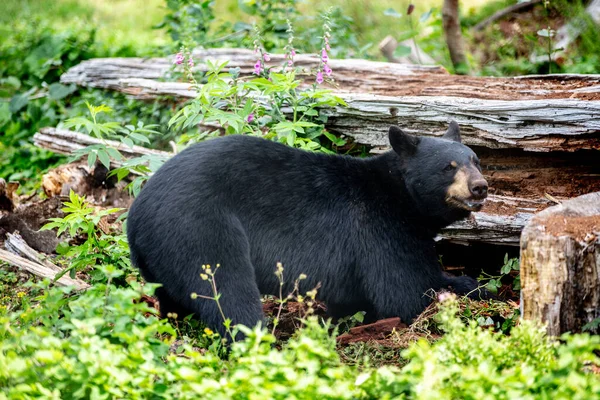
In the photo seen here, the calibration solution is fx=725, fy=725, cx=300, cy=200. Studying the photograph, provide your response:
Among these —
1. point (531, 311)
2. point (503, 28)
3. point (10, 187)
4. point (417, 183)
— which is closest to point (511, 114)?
point (417, 183)

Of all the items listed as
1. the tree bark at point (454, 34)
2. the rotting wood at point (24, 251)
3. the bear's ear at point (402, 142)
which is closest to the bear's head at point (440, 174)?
the bear's ear at point (402, 142)

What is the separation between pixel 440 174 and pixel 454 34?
15.5ft

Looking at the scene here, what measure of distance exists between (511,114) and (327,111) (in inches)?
60.7

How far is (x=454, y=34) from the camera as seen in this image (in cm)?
903

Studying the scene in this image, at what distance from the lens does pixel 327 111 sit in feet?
19.7

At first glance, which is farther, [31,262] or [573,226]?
[31,262]

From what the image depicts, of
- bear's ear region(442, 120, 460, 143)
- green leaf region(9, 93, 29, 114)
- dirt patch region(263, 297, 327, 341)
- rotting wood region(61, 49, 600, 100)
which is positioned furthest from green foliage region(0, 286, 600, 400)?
green leaf region(9, 93, 29, 114)

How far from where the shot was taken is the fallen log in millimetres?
5012

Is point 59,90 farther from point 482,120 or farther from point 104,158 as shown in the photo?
point 482,120

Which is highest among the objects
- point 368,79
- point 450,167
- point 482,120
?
point 368,79

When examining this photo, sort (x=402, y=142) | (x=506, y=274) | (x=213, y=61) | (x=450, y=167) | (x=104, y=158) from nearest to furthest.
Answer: (x=450, y=167)
(x=402, y=142)
(x=506, y=274)
(x=104, y=158)
(x=213, y=61)

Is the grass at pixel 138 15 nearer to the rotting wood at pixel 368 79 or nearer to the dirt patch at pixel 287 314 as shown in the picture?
the rotting wood at pixel 368 79

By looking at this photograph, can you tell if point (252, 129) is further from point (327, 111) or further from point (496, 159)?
point (496, 159)

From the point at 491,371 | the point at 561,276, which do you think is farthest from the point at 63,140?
the point at 491,371
